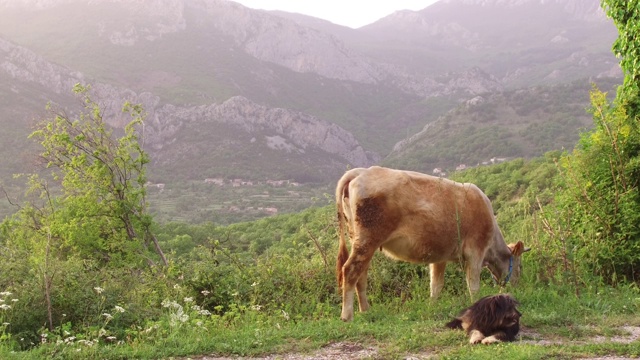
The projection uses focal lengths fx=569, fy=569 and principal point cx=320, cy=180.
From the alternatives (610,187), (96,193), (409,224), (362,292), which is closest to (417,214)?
(409,224)

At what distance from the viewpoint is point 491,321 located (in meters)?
6.26

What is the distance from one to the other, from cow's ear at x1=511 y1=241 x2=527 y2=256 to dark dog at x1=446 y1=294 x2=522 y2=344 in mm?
2261

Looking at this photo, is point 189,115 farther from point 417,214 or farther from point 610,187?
point 417,214

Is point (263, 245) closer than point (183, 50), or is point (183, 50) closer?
point (263, 245)

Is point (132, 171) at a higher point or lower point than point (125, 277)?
higher

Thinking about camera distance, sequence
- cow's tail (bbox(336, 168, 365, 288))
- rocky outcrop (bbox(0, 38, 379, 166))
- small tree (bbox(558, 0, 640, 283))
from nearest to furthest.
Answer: cow's tail (bbox(336, 168, 365, 288))
small tree (bbox(558, 0, 640, 283))
rocky outcrop (bbox(0, 38, 379, 166))

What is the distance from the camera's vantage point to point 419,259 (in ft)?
25.9

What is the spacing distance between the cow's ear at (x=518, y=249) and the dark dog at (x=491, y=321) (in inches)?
89.0

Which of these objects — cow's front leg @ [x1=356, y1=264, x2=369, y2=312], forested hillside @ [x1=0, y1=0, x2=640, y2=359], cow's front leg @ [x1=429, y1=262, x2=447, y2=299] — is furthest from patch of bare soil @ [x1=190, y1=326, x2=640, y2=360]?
cow's front leg @ [x1=429, y1=262, x2=447, y2=299]

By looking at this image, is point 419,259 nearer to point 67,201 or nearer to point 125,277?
point 125,277

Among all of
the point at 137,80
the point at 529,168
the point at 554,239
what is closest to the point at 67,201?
the point at 554,239

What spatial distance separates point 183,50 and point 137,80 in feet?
117

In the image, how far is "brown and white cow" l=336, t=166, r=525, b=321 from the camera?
7.47m

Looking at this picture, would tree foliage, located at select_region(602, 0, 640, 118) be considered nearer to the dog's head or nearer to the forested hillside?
the forested hillside
